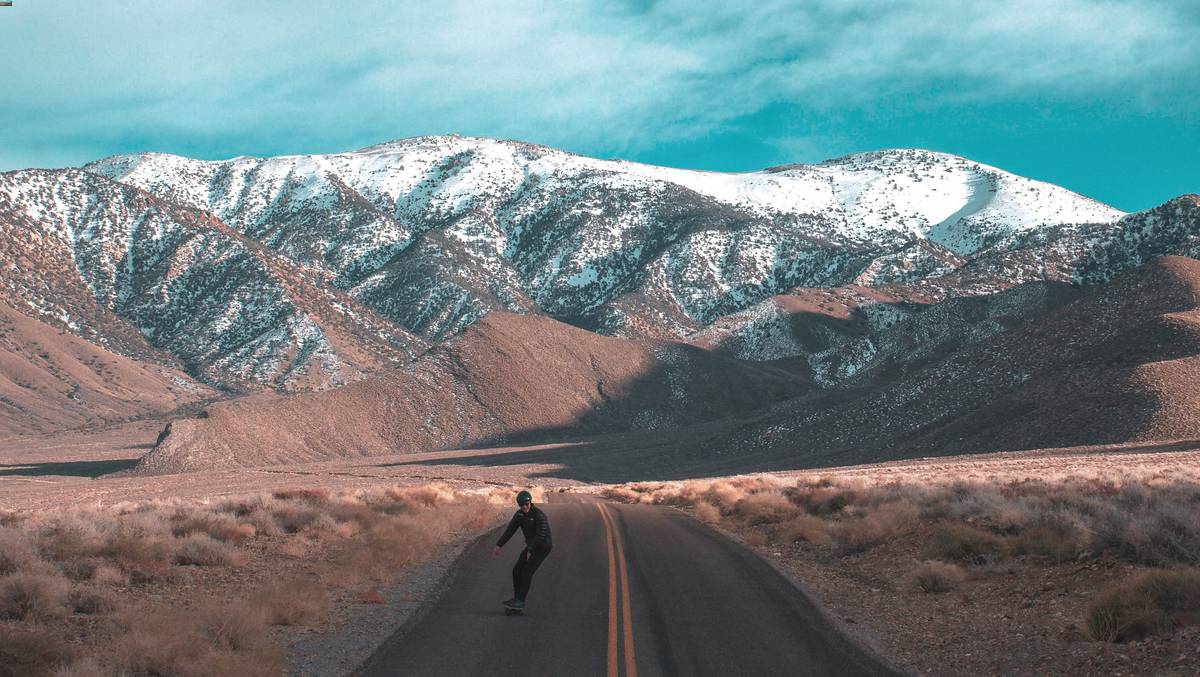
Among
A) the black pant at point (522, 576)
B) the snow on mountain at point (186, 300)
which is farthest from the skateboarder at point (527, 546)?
the snow on mountain at point (186, 300)

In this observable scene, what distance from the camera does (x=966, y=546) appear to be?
15812mm

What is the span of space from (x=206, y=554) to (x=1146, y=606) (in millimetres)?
14076

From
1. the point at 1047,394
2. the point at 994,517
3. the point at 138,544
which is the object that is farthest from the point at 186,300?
the point at 994,517

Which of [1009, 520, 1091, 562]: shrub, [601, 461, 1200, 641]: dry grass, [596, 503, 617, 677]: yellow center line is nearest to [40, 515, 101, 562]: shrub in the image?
[596, 503, 617, 677]: yellow center line

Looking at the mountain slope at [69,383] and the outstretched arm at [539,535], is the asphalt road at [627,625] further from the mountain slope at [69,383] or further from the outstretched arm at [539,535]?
the mountain slope at [69,383]

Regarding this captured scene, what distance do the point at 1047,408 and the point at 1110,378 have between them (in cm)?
429

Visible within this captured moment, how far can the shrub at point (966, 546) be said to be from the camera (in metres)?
15.3

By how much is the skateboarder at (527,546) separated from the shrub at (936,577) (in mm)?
5793

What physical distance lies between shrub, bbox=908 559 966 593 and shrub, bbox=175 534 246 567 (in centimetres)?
1122

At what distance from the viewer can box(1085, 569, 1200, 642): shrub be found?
10219mm

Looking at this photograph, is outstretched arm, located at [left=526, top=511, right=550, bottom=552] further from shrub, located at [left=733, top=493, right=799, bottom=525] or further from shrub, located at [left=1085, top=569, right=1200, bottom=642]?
shrub, located at [left=733, top=493, right=799, bottom=525]

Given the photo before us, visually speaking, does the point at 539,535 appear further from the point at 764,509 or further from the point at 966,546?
the point at 764,509

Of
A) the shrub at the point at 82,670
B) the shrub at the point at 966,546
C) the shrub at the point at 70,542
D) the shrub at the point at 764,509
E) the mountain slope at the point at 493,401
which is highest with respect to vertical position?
the mountain slope at the point at 493,401

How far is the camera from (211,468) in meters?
86.5
